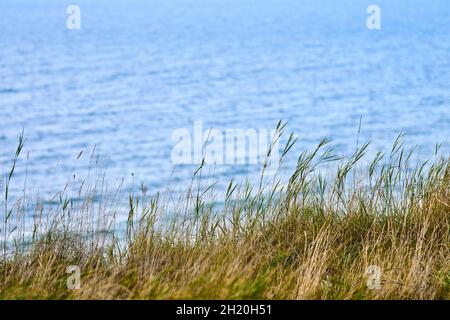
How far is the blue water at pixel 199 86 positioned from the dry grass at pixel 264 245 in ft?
3.50

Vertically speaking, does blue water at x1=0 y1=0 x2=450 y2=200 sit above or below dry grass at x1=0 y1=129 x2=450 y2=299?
below

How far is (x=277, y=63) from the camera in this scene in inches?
1686

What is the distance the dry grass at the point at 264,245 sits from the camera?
442 cm

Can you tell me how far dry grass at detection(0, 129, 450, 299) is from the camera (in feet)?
14.5

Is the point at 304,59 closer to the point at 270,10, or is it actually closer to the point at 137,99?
the point at 137,99

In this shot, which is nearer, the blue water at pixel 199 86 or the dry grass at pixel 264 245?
the dry grass at pixel 264 245

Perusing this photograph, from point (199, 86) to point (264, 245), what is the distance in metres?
31.0

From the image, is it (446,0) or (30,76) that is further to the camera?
(446,0)

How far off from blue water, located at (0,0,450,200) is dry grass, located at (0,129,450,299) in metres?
1.07

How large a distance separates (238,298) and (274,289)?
48 cm

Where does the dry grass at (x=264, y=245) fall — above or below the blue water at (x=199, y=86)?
above

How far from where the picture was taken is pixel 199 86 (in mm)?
35875

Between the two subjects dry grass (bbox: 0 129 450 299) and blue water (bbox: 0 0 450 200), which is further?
blue water (bbox: 0 0 450 200)

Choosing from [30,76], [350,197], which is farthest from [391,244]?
[30,76]
